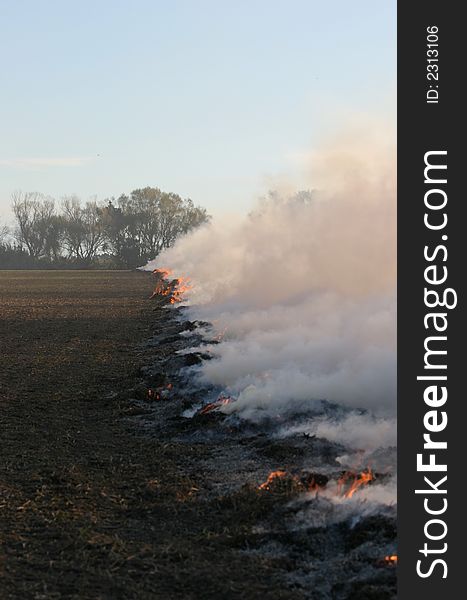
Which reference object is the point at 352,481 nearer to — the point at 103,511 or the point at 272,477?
the point at 272,477

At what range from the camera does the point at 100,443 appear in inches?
432

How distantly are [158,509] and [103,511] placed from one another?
0.55 metres

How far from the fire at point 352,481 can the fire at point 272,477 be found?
0.72 m

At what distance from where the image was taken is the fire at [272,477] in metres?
8.48

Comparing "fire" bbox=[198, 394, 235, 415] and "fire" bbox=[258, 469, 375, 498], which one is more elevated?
"fire" bbox=[198, 394, 235, 415]

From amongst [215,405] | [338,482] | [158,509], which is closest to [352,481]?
[338,482]

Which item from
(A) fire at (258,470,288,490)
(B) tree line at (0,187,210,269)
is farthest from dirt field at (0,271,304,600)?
(B) tree line at (0,187,210,269)

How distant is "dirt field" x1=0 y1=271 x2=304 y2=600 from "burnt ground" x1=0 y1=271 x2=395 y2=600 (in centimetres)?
2

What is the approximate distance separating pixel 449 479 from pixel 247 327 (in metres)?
14.3

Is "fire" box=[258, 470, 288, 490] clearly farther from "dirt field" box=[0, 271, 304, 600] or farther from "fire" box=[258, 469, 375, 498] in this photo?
"dirt field" box=[0, 271, 304, 600]

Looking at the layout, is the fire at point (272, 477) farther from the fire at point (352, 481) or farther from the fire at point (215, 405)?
the fire at point (215, 405)

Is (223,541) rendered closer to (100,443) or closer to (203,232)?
(100,443)

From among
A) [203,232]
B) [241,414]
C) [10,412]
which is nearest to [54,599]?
[241,414]

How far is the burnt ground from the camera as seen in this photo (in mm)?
6211
